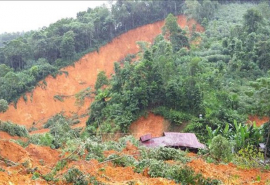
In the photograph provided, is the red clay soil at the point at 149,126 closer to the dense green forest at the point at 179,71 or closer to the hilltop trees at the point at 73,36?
the dense green forest at the point at 179,71

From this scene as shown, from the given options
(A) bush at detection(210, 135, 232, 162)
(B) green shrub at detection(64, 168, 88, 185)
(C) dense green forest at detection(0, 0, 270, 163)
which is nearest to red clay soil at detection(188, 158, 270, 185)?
(A) bush at detection(210, 135, 232, 162)

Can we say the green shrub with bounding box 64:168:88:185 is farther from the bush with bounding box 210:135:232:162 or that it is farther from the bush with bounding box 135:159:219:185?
the bush with bounding box 210:135:232:162

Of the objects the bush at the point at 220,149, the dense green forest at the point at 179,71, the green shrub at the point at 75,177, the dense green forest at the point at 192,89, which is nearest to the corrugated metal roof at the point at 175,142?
the dense green forest at the point at 179,71

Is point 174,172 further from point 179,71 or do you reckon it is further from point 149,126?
point 179,71

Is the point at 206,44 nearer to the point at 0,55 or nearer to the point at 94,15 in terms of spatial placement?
the point at 94,15

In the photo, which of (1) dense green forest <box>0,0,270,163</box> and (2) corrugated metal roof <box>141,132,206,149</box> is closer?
(2) corrugated metal roof <box>141,132,206,149</box>

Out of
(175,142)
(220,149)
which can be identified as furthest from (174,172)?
(175,142)
